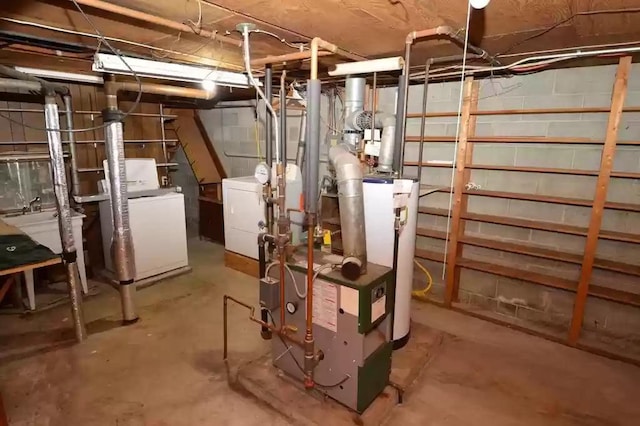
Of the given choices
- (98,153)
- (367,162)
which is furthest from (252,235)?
(98,153)

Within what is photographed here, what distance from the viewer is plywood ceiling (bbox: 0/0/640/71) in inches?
66.5

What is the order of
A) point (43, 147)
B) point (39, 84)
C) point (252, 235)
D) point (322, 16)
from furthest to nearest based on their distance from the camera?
point (252, 235) < point (43, 147) < point (39, 84) < point (322, 16)

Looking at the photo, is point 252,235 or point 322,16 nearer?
point 322,16

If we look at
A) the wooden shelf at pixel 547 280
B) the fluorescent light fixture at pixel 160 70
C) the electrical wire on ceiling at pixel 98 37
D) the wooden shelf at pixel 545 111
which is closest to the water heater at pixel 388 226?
the wooden shelf at pixel 547 280

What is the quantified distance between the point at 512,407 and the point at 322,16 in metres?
2.46

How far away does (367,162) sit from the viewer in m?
3.02

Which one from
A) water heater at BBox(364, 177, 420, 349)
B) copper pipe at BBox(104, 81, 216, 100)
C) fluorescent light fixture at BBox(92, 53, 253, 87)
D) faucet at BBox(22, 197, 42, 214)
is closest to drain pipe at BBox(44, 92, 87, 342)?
copper pipe at BBox(104, 81, 216, 100)

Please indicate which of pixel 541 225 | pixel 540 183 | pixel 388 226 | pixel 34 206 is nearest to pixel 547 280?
pixel 541 225

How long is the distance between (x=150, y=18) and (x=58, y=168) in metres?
1.51

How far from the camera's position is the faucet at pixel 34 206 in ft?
11.7

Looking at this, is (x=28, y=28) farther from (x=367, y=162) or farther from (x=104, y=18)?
(x=367, y=162)

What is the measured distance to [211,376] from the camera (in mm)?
2477

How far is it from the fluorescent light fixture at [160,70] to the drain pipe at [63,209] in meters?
0.54

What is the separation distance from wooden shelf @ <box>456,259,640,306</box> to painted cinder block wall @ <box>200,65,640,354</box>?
3.5 inches
